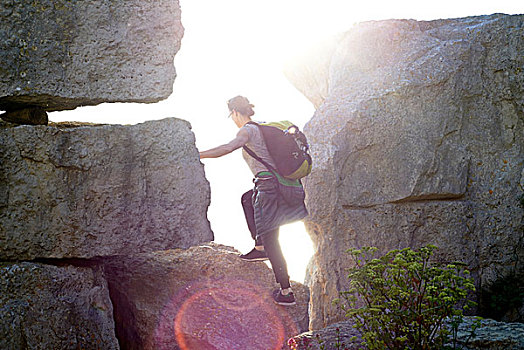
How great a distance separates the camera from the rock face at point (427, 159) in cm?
668

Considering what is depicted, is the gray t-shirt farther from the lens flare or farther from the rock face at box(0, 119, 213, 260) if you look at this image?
the lens flare

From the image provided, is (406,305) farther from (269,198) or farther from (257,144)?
(257,144)

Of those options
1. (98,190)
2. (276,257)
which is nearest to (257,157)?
(276,257)

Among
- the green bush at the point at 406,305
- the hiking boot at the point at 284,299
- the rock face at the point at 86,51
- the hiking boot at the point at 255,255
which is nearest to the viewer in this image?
the green bush at the point at 406,305

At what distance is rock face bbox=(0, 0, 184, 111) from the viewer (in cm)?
446

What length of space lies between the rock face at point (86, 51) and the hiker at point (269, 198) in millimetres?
881

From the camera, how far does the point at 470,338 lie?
14.0ft

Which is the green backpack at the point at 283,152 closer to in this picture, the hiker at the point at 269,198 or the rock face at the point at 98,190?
the hiker at the point at 269,198

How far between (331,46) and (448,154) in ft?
7.63

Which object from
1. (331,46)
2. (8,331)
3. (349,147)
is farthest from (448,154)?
(8,331)

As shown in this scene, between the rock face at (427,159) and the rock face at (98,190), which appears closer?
the rock face at (98,190)

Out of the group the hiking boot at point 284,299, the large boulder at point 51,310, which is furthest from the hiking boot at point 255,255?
the large boulder at point 51,310

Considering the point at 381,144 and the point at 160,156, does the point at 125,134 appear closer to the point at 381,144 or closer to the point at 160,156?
the point at 160,156

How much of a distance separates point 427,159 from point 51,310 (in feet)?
14.7
